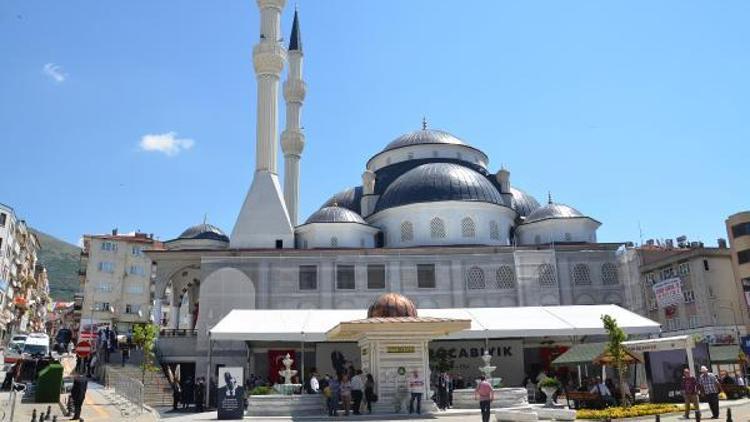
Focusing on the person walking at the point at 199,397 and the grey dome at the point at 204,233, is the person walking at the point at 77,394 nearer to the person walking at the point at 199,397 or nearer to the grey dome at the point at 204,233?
the person walking at the point at 199,397

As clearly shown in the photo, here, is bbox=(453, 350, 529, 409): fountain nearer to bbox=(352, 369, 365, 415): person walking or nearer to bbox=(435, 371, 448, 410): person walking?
bbox=(435, 371, 448, 410): person walking

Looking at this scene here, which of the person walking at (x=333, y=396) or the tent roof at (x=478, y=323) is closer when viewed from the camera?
the person walking at (x=333, y=396)

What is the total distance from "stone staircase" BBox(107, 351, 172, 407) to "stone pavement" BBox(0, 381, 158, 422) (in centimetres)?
234

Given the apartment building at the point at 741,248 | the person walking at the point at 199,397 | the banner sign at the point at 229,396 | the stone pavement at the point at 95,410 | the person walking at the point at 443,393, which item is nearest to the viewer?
the stone pavement at the point at 95,410

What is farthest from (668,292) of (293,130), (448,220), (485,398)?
(485,398)

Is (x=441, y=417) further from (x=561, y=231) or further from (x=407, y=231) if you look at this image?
(x=561, y=231)

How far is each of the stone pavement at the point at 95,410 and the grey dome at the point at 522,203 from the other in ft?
90.8

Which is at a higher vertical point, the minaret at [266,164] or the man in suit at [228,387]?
the minaret at [266,164]

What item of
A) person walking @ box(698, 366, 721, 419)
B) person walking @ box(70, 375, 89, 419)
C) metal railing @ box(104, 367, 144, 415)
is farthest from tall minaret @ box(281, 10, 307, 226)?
person walking @ box(698, 366, 721, 419)

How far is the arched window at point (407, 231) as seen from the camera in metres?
34.4

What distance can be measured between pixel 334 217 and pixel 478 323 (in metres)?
13.7

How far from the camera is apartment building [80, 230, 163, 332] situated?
162ft

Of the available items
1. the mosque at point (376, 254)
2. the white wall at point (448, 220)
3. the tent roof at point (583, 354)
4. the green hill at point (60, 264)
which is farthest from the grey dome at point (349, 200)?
the green hill at point (60, 264)

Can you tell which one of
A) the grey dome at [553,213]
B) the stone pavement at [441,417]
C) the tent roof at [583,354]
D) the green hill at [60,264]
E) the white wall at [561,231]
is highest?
the green hill at [60,264]
